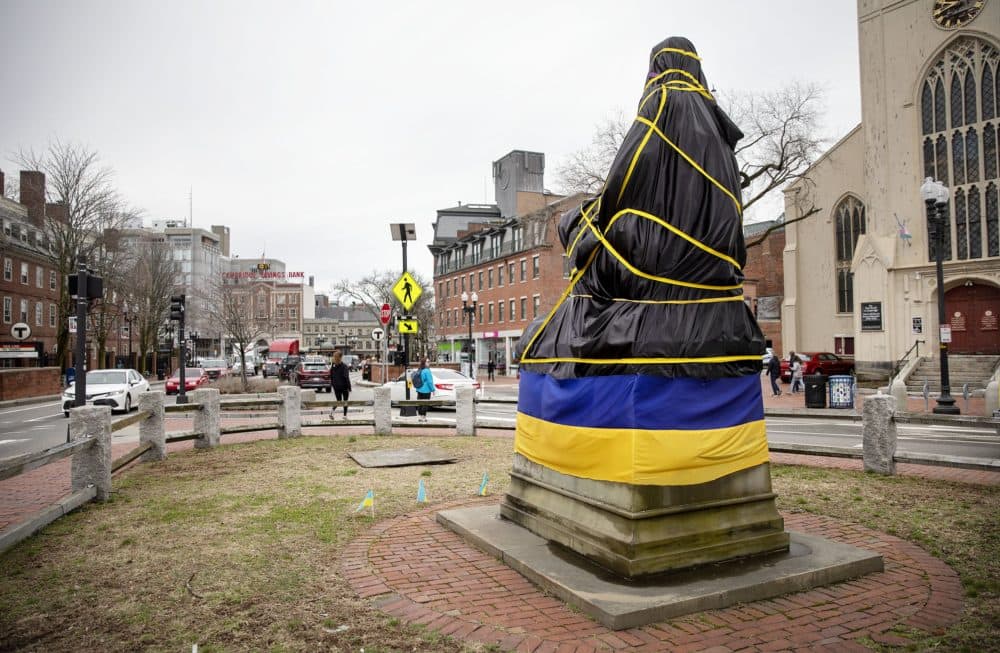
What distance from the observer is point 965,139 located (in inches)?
1165

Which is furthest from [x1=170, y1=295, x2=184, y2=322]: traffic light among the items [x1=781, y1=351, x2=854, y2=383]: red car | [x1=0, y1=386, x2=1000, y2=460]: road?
[x1=781, y1=351, x2=854, y2=383]: red car

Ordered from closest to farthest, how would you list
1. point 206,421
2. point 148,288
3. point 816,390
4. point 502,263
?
point 206,421 → point 816,390 → point 148,288 → point 502,263

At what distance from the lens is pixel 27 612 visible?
4.53 metres

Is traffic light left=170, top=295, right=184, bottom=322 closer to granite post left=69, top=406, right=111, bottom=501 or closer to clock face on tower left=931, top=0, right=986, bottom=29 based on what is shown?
granite post left=69, top=406, right=111, bottom=501

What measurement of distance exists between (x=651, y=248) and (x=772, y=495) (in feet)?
7.23

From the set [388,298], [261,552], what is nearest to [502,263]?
[388,298]

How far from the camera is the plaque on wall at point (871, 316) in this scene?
31.0 m

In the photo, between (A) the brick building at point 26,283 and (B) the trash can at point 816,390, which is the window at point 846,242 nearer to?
(B) the trash can at point 816,390

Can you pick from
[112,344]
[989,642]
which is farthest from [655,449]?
[112,344]

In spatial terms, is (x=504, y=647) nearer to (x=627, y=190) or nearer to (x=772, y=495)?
(x=772, y=495)

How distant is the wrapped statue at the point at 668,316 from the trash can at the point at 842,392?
56.7ft

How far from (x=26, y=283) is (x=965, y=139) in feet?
198

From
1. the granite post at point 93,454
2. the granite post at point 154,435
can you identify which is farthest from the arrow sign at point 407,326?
the granite post at point 93,454

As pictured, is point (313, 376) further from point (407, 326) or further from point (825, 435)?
point (825, 435)
